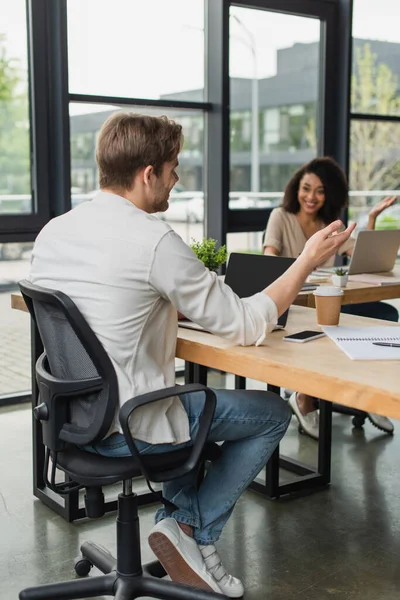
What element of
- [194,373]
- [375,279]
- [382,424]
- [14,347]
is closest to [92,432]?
[194,373]

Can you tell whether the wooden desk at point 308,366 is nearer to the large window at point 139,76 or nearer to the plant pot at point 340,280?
the plant pot at point 340,280

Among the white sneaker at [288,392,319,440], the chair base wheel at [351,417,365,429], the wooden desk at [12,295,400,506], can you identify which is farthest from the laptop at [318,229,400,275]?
the wooden desk at [12,295,400,506]

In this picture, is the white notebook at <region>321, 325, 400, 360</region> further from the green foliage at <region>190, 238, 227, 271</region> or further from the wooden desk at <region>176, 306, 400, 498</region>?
the green foliage at <region>190, 238, 227, 271</region>

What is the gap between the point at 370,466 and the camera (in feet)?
11.6

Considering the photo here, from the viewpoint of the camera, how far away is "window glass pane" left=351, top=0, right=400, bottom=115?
561 centimetres

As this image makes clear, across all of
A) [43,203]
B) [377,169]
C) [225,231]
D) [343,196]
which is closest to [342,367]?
[343,196]

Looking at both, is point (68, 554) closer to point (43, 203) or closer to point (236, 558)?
point (236, 558)

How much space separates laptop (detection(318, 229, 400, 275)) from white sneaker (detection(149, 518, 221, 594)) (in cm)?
178

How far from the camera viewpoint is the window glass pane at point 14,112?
4223 mm

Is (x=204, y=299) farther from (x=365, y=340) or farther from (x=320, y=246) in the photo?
(x=365, y=340)

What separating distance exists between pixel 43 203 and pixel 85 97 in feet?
2.10

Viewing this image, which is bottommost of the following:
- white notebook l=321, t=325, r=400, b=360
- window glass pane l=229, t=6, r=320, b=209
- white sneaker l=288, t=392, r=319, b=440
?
white sneaker l=288, t=392, r=319, b=440

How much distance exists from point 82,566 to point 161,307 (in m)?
0.95

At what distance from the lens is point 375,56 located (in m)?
5.70
